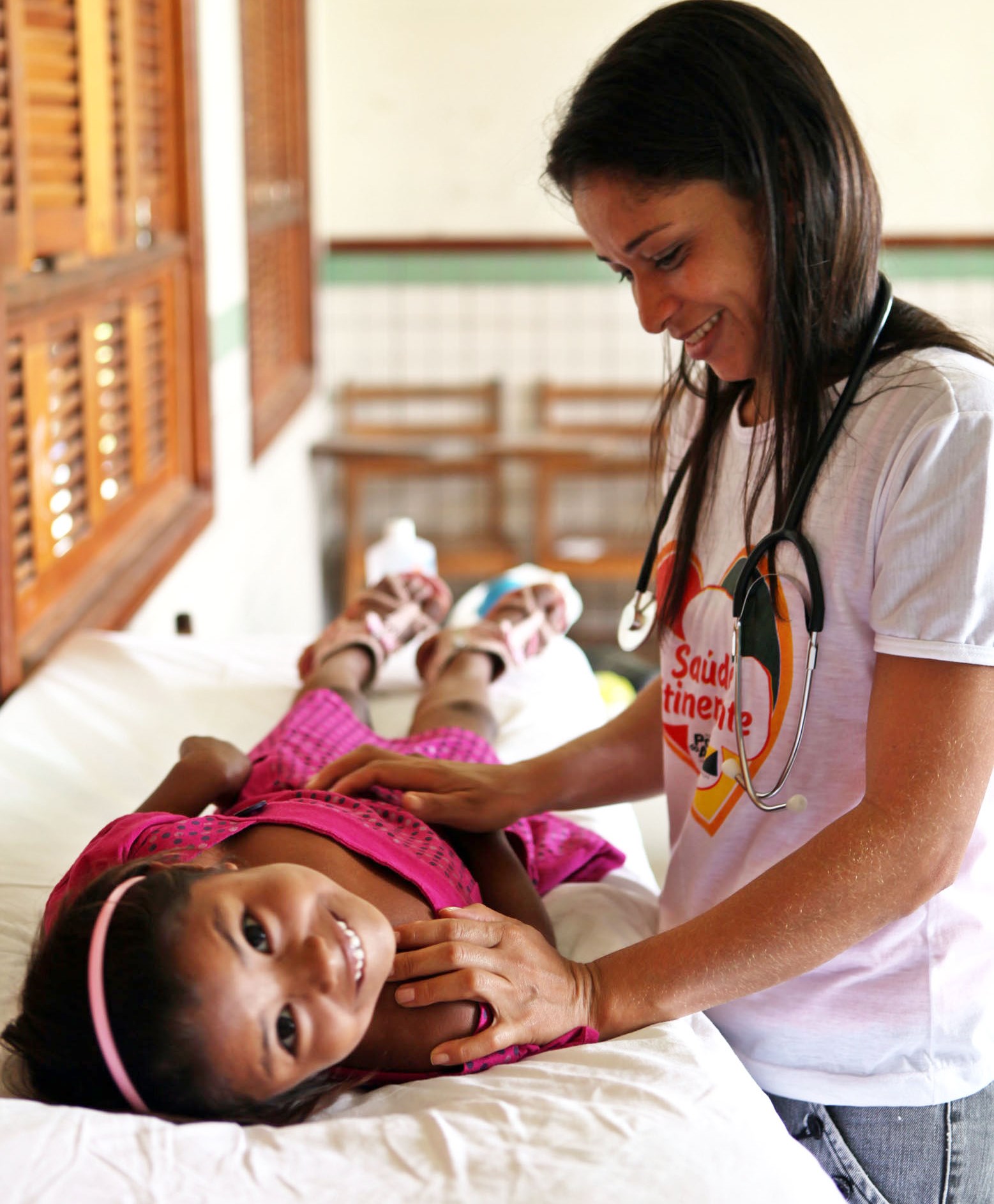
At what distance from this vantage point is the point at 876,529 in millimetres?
1090

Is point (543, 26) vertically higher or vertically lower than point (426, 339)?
higher

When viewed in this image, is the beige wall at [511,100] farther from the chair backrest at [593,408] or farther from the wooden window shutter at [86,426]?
the wooden window shutter at [86,426]

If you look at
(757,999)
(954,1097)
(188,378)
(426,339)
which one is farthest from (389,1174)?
(426,339)

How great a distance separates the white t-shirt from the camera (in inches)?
40.3

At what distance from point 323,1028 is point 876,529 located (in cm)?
63

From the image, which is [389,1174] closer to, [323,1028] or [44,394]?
[323,1028]

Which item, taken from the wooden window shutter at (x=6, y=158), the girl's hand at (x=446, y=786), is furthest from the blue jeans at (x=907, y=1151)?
the wooden window shutter at (x=6, y=158)

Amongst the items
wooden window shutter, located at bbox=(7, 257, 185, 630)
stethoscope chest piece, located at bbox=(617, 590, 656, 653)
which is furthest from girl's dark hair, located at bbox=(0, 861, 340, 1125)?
wooden window shutter, located at bbox=(7, 257, 185, 630)

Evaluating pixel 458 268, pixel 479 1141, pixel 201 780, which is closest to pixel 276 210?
pixel 458 268

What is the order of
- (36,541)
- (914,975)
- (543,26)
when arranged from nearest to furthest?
(914,975) → (36,541) → (543,26)

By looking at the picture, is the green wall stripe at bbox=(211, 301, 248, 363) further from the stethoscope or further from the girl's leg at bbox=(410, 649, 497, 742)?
the stethoscope

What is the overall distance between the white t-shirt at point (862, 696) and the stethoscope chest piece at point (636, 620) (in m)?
0.16

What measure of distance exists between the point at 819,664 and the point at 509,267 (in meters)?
4.45

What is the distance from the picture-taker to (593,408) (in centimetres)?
544
